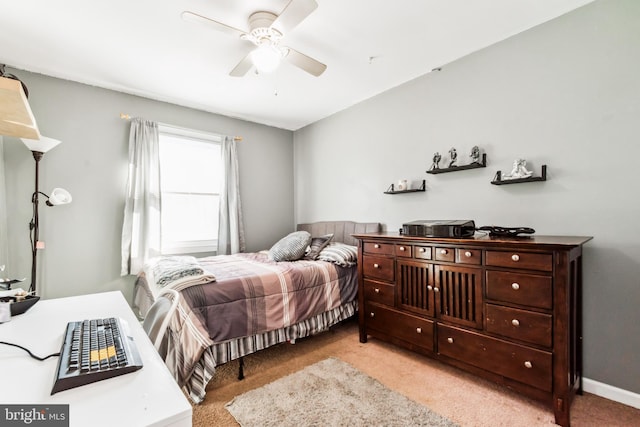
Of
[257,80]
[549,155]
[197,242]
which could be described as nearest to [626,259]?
[549,155]

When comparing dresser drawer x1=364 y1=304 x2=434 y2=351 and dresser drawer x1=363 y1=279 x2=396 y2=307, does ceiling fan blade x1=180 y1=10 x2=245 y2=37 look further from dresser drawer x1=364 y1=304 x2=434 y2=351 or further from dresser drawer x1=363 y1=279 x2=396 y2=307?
dresser drawer x1=364 y1=304 x2=434 y2=351

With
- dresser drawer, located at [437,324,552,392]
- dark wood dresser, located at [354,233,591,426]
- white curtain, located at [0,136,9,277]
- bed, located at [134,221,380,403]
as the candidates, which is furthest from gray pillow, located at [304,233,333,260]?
white curtain, located at [0,136,9,277]

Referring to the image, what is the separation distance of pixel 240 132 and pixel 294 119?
31.2 inches

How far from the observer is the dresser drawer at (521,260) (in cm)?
160

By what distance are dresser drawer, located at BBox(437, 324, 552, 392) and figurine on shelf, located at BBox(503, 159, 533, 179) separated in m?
1.19

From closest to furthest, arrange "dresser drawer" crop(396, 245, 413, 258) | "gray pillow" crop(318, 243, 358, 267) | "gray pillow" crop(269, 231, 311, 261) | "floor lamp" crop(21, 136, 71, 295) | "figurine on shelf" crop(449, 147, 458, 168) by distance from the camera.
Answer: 1. "dresser drawer" crop(396, 245, 413, 258)
2. "floor lamp" crop(21, 136, 71, 295)
3. "figurine on shelf" crop(449, 147, 458, 168)
4. "gray pillow" crop(318, 243, 358, 267)
5. "gray pillow" crop(269, 231, 311, 261)

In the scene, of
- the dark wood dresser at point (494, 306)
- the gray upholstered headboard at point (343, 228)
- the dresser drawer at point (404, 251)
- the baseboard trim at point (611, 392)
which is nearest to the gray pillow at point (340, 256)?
the gray upholstered headboard at point (343, 228)

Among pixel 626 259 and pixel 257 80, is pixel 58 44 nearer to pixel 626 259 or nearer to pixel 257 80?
→ pixel 257 80

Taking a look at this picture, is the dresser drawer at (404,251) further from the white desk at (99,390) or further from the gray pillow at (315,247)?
the white desk at (99,390)

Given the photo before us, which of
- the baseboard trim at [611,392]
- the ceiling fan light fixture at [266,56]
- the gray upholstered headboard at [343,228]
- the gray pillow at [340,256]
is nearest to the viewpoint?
→ the baseboard trim at [611,392]

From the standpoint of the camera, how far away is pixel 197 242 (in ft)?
11.8

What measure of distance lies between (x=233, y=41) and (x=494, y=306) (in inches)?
108

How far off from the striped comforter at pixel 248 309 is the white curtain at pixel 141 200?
83cm

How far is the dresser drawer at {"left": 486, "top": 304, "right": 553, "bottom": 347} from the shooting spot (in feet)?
5.29
